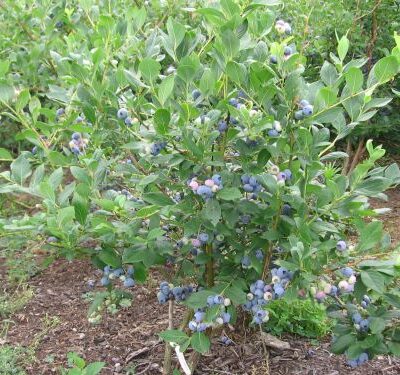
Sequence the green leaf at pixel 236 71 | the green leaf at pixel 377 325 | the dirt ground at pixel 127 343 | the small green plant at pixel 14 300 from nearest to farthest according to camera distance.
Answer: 1. the green leaf at pixel 236 71
2. the green leaf at pixel 377 325
3. the dirt ground at pixel 127 343
4. the small green plant at pixel 14 300

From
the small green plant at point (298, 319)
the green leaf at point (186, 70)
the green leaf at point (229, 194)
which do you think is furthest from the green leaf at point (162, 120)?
the small green plant at point (298, 319)

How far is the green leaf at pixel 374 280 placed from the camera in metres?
1.77

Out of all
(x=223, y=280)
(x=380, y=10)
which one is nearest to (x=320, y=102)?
(x=223, y=280)

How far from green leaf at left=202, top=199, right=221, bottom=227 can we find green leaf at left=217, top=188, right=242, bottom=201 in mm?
27

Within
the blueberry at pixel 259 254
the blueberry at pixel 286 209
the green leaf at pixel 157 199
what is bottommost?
the blueberry at pixel 259 254

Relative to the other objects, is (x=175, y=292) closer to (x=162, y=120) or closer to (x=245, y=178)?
(x=245, y=178)

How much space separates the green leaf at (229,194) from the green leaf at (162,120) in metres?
0.23

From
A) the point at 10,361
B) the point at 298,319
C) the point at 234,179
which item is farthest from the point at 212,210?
the point at 10,361

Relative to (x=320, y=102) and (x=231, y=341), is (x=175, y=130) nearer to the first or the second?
(x=320, y=102)

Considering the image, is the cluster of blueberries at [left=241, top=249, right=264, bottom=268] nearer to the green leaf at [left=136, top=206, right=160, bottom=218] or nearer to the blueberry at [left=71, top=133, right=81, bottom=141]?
the green leaf at [left=136, top=206, right=160, bottom=218]

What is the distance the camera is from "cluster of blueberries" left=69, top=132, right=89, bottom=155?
2.21m

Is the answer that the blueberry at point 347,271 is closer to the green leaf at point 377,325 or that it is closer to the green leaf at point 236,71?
the green leaf at point 377,325

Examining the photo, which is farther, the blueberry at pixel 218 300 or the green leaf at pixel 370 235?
the blueberry at pixel 218 300

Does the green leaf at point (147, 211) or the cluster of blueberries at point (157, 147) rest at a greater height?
the cluster of blueberries at point (157, 147)
